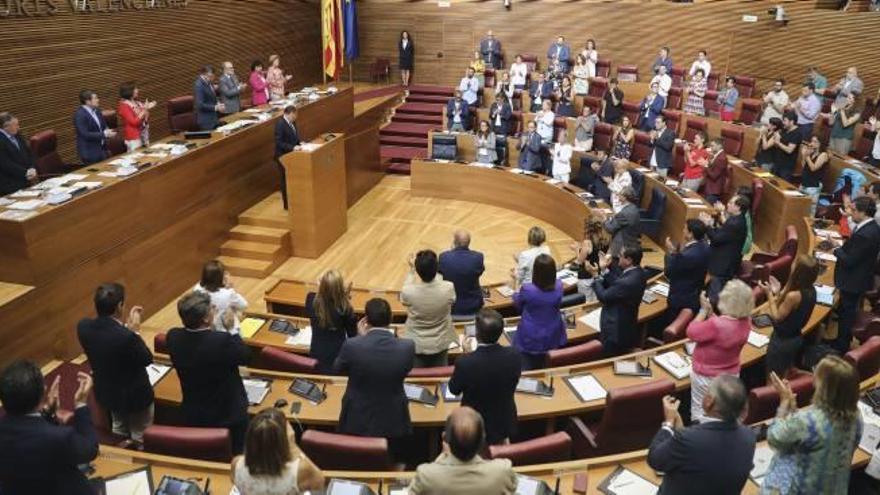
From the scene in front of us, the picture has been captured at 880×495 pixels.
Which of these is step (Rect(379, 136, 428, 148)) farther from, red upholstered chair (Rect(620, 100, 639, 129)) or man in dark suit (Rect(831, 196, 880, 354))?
man in dark suit (Rect(831, 196, 880, 354))

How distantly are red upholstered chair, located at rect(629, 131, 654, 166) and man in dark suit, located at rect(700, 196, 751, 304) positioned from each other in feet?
12.8

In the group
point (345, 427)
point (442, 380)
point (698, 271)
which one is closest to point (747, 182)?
point (698, 271)

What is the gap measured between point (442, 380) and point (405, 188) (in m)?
7.48

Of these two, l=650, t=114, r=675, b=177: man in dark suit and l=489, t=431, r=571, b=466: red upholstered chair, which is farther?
l=650, t=114, r=675, b=177: man in dark suit

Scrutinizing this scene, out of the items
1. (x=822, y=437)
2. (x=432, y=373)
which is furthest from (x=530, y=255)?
(x=822, y=437)

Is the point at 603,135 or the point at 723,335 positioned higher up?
the point at 723,335

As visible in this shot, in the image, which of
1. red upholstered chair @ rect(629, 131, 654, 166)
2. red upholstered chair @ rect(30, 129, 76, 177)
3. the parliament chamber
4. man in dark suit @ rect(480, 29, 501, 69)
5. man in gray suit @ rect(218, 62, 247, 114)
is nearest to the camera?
the parliament chamber

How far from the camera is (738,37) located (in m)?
13.3

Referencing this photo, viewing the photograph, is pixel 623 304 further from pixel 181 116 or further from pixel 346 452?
pixel 181 116

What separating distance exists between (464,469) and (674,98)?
34.9 ft

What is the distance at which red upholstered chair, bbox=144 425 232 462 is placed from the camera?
3.22m

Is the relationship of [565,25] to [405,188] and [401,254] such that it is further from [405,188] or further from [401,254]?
[401,254]

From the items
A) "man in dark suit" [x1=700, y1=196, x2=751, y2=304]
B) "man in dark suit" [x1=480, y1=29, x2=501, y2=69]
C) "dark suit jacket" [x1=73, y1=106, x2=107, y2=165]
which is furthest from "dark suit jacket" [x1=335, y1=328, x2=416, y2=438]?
"man in dark suit" [x1=480, y1=29, x2=501, y2=69]

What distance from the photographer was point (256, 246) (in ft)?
26.9
